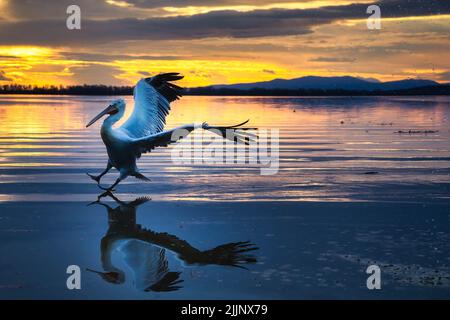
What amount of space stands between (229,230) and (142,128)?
14.4ft

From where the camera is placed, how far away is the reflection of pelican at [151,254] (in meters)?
7.21

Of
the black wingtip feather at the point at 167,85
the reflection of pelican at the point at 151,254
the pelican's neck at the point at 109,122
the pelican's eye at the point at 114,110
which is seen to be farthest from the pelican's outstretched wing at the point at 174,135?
the black wingtip feather at the point at 167,85

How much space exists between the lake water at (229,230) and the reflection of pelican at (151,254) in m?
0.02

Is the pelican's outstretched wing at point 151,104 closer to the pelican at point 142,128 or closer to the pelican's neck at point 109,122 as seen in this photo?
the pelican at point 142,128

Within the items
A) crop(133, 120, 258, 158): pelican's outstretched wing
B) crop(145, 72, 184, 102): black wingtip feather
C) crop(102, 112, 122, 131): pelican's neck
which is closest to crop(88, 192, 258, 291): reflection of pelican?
crop(133, 120, 258, 158): pelican's outstretched wing

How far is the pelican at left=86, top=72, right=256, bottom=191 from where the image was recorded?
464 inches

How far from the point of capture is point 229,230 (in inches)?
366

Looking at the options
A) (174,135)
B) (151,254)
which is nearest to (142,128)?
(174,135)
